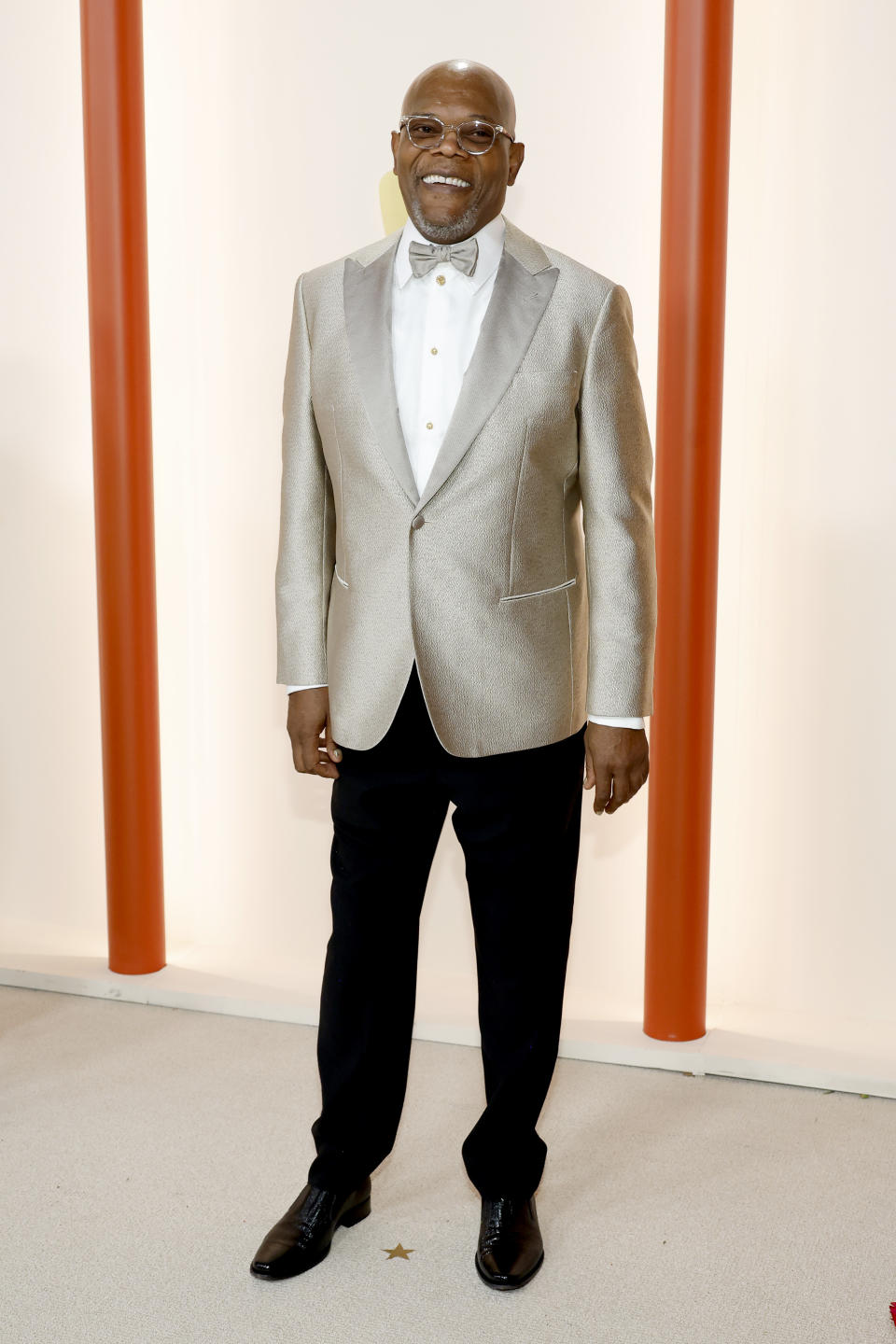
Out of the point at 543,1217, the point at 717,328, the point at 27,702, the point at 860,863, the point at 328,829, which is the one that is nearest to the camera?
the point at 543,1217

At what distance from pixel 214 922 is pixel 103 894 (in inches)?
12.0

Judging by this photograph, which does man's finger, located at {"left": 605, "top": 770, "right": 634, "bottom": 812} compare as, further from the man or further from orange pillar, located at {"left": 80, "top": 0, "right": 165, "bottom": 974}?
orange pillar, located at {"left": 80, "top": 0, "right": 165, "bottom": 974}

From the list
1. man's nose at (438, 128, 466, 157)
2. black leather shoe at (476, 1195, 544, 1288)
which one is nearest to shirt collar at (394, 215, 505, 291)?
man's nose at (438, 128, 466, 157)

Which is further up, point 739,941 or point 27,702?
point 27,702

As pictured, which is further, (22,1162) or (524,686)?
(22,1162)

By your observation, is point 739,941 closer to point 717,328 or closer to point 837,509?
point 837,509

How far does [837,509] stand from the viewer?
2518 mm

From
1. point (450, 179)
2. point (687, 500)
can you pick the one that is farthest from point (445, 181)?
point (687, 500)

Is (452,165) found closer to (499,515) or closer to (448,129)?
(448,129)

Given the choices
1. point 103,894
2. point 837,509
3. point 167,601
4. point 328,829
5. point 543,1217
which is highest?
point 837,509

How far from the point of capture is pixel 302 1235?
6.06ft

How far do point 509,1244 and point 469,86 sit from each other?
1589mm

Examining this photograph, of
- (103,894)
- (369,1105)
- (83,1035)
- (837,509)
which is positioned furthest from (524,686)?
(103,894)

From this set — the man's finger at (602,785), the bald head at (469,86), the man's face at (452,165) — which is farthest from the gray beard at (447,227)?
the man's finger at (602,785)
